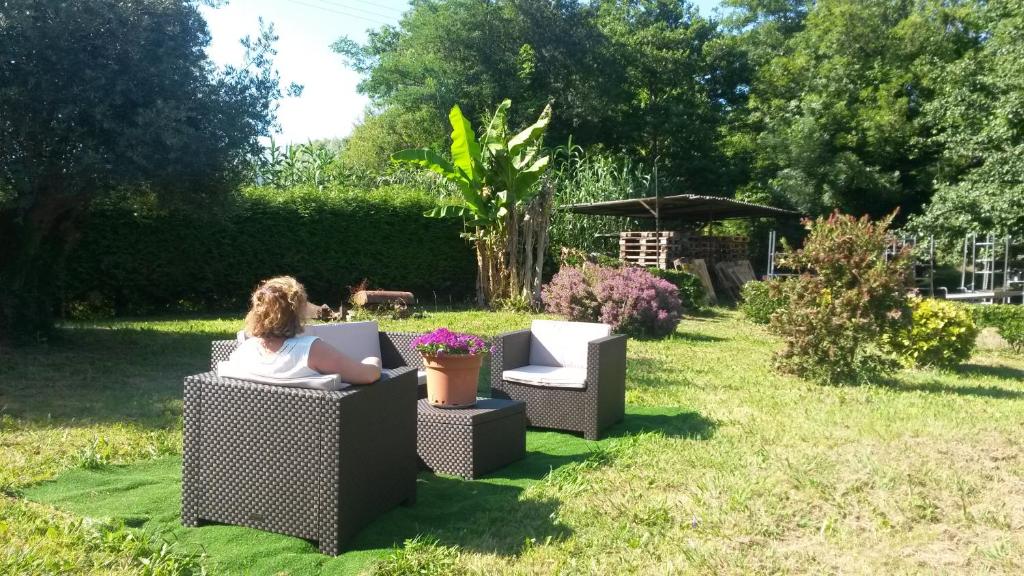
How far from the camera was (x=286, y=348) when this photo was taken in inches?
142

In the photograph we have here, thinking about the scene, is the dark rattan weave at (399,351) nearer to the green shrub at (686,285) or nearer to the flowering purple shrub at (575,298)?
the flowering purple shrub at (575,298)

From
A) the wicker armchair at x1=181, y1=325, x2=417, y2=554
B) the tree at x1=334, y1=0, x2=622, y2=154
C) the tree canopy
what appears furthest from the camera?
the tree at x1=334, y1=0, x2=622, y2=154

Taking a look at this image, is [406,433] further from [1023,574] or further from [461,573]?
[1023,574]

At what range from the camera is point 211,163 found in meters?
8.91

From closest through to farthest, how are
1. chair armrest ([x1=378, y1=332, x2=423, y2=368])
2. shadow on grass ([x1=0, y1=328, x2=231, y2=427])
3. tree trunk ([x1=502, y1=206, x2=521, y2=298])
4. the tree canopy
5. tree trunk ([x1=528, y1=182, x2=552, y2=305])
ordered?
chair armrest ([x1=378, y1=332, x2=423, y2=368]) → shadow on grass ([x1=0, y1=328, x2=231, y2=427]) → tree trunk ([x1=528, y1=182, x2=552, y2=305]) → tree trunk ([x1=502, y1=206, x2=521, y2=298]) → the tree canopy

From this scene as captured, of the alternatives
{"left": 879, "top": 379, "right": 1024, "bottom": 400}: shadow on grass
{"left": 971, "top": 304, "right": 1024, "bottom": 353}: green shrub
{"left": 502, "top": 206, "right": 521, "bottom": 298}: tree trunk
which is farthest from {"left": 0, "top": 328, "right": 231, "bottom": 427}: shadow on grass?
{"left": 971, "top": 304, "right": 1024, "bottom": 353}: green shrub

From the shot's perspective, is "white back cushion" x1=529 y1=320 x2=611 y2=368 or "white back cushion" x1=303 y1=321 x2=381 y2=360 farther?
"white back cushion" x1=529 y1=320 x2=611 y2=368

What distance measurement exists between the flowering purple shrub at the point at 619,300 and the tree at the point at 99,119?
15.5ft

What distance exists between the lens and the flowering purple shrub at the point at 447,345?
4.66 metres

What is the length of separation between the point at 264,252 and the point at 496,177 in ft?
14.3

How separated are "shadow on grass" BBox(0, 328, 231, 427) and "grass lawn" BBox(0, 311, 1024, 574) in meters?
0.04

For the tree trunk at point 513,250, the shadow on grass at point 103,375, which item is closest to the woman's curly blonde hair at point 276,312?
the shadow on grass at point 103,375

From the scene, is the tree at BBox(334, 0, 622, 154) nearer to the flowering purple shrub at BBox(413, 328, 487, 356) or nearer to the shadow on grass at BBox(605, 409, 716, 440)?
the shadow on grass at BBox(605, 409, 716, 440)

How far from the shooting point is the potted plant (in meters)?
4.66
